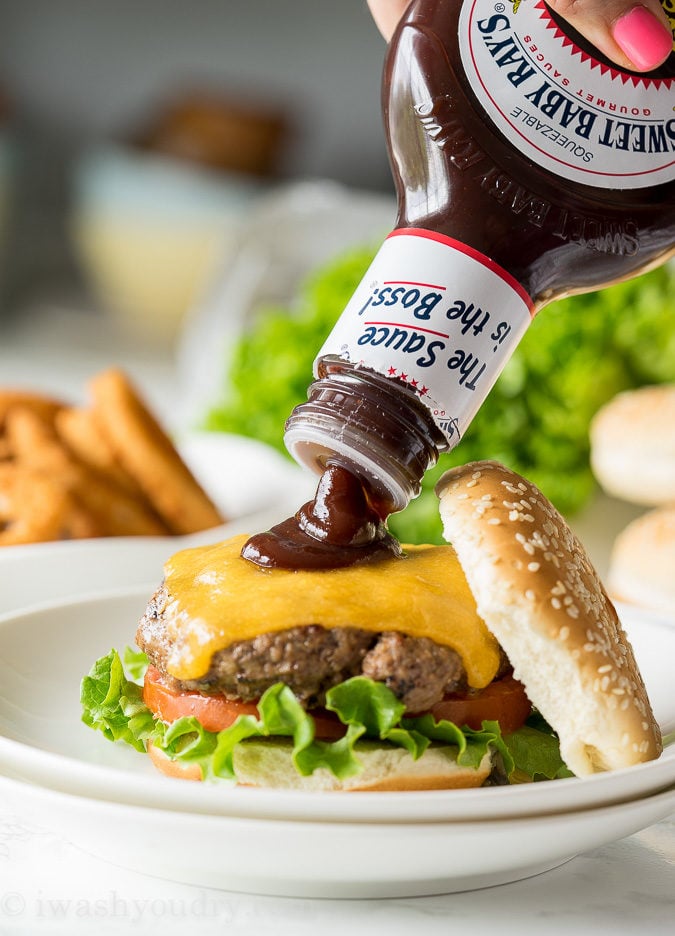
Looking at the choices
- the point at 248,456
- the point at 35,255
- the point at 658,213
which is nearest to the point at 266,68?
the point at 35,255

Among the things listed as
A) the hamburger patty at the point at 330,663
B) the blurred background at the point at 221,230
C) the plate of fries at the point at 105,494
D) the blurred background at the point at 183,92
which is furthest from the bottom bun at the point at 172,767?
the blurred background at the point at 183,92

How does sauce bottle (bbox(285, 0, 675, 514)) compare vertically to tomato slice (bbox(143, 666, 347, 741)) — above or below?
above

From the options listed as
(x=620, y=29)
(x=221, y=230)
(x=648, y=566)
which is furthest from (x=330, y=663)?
(x=221, y=230)

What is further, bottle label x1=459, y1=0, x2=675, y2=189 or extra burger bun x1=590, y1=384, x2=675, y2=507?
extra burger bun x1=590, y1=384, x2=675, y2=507

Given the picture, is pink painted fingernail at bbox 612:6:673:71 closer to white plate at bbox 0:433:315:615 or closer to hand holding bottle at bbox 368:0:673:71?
hand holding bottle at bbox 368:0:673:71

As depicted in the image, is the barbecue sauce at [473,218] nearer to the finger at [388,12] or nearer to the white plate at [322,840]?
A: the finger at [388,12]

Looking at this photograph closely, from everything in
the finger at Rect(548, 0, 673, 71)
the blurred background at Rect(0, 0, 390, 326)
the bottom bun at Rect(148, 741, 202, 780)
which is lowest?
the blurred background at Rect(0, 0, 390, 326)

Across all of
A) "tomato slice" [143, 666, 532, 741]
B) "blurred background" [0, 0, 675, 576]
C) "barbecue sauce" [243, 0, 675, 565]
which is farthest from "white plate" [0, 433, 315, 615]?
"blurred background" [0, 0, 675, 576]
